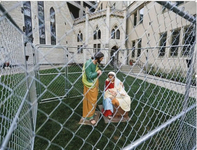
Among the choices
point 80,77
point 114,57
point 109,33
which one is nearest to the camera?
point 109,33

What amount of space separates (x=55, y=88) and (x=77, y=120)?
2.83 metres

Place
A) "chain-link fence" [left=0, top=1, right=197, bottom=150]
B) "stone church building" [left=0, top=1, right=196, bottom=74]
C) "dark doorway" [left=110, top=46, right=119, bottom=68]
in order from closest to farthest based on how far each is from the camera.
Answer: "stone church building" [left=0, top=1, right=196, bottom=74] < "chain-link fence" [left=0, top=1, right=197, bottom=150] < "dark doorway" [left=110, top=46, right=119, bottom=68]

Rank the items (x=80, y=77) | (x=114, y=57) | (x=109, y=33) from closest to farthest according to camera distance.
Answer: (x=109, y=33), (x=80, y=77), (x=114, y=57)

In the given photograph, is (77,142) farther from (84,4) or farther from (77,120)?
(84,4)

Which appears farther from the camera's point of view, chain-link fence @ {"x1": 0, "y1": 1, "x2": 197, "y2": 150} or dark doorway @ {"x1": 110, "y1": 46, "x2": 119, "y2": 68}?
dark doorway @ {"x1": 110, "y1": 46, "x2": 119, "y2": 68}

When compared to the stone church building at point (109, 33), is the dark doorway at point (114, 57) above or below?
below

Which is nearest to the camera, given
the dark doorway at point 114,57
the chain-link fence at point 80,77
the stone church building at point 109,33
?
the stone church building at point 109,33

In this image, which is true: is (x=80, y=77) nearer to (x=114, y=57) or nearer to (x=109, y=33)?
(x=109, y=33)

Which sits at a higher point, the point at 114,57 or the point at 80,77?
the point at 114,57

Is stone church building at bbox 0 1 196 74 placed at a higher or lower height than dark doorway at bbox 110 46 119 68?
higher

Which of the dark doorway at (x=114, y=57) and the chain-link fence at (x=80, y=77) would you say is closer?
the chain-link fence at (x=80, y=77)

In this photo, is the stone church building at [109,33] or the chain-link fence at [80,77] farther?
the chain-link fence at [80,77]

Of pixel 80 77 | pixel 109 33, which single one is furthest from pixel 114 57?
pixel 109 33

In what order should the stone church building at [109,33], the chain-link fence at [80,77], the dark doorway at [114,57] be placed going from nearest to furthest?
the stone church building at [109,33]
the chain-link fence at [80,77]
the dark doorway at [114,57]
